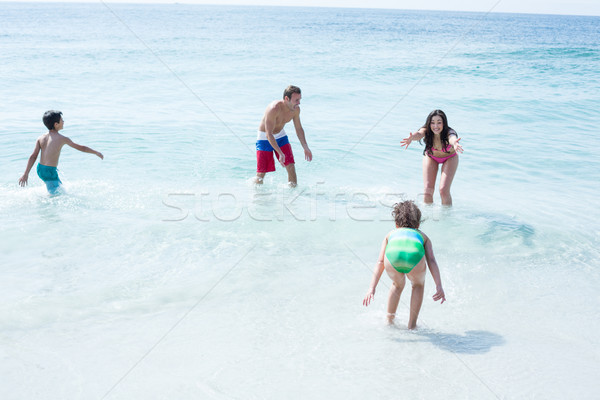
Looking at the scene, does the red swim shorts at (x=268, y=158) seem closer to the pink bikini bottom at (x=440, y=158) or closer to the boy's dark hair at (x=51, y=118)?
the pink bikini bottom at (x=440, y=158)

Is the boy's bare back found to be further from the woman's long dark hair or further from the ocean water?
the woman's long dark hair

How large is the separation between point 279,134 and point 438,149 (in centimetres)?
224

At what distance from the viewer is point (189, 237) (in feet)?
18.6

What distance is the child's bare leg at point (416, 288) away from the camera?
12.0 feet

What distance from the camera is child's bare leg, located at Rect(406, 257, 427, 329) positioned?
366cm

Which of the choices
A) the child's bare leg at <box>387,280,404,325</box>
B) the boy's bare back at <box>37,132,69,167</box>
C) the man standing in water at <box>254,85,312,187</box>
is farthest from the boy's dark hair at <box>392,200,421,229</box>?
the boy's bare back at <box>37,132,69,167</box>

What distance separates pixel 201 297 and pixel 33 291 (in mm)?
1445

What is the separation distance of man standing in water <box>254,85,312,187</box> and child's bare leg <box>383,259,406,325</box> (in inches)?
139

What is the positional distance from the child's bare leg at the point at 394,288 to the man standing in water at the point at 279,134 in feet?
11.6

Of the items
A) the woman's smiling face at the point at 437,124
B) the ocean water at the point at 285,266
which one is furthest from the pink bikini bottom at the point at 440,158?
the ocean water at the point at 285,266

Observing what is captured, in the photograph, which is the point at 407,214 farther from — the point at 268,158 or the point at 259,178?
the point at 259,178

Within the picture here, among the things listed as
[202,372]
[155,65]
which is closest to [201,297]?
[202,372]

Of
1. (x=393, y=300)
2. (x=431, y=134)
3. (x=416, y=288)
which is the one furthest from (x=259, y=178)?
(x=416, y=288)

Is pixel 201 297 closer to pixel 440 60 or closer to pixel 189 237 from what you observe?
pixel 189 237
